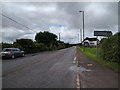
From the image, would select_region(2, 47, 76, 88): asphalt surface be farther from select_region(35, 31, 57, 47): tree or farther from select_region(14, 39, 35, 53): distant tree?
select_region(35, 31, 57, 47): tree

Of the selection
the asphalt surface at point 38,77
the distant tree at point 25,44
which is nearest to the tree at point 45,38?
the distant tree at point 25,44

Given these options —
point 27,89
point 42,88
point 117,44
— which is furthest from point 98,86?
point 117,44

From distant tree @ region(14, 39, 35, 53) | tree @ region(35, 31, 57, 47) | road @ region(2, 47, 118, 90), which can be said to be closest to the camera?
road @ region(2, 47, 118, 90)

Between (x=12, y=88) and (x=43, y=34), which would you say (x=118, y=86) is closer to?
(x=12, y=88)

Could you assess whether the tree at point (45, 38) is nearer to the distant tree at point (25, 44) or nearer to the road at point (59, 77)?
the distant tree at point (25, 44)

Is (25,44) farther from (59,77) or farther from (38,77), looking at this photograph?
(59,77)

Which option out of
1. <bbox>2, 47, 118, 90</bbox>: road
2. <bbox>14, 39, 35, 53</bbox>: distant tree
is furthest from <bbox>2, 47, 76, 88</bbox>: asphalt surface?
<bbox>14, 39, 35, 53</bbox>: distant tree

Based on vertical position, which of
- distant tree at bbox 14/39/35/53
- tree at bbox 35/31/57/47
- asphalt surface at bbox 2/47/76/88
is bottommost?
asphalt surface at bbox 2/47/76/88

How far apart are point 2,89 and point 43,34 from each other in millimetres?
49876

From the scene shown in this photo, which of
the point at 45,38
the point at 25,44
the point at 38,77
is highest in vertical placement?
the point at 45,38

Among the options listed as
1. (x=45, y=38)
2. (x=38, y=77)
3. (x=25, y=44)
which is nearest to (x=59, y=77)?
(x=38, y=77)

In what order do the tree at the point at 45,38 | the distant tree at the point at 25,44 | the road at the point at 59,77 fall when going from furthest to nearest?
the tree at the point at 45,38 < the distant tree at the point at 25,44 < the road at the point at 59,77

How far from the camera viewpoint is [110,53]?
11.6m

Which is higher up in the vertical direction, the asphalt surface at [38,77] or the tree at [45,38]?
the tree at [45,38]
